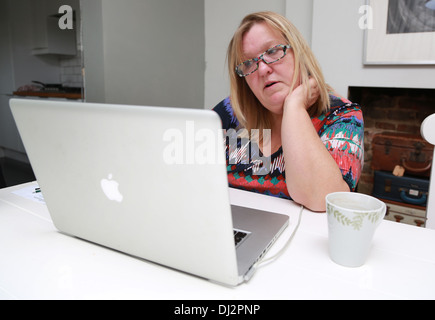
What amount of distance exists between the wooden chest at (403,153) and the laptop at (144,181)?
180cm

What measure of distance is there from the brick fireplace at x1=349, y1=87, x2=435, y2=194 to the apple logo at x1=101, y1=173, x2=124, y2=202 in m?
2.12

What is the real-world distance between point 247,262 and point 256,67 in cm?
71

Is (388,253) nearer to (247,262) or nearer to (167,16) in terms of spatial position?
(247,262)

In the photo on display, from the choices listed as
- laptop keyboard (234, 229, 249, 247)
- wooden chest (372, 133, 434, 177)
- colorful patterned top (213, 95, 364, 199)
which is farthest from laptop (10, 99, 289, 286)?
wooden chest (372, 133, 434, 177)

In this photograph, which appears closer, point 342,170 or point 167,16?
point 342,170

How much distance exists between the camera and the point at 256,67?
42.9 inches

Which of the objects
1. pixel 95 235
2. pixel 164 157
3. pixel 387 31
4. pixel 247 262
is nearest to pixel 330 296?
pixel 247 262

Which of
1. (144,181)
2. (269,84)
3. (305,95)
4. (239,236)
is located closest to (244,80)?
(269,84)

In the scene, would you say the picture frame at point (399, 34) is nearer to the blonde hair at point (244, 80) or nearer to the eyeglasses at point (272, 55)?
the blonde hair at point (244, 80)

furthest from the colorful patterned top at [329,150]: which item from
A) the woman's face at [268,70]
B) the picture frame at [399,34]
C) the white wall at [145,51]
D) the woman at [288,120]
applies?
the white wall at [145,51]

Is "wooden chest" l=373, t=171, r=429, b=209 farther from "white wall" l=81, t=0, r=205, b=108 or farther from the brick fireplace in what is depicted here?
"white wall" l=81, t=0, r=205, b=108

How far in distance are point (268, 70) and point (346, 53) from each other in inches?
55.0

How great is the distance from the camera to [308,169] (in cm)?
83

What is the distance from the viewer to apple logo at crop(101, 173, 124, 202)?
0.54 metres
